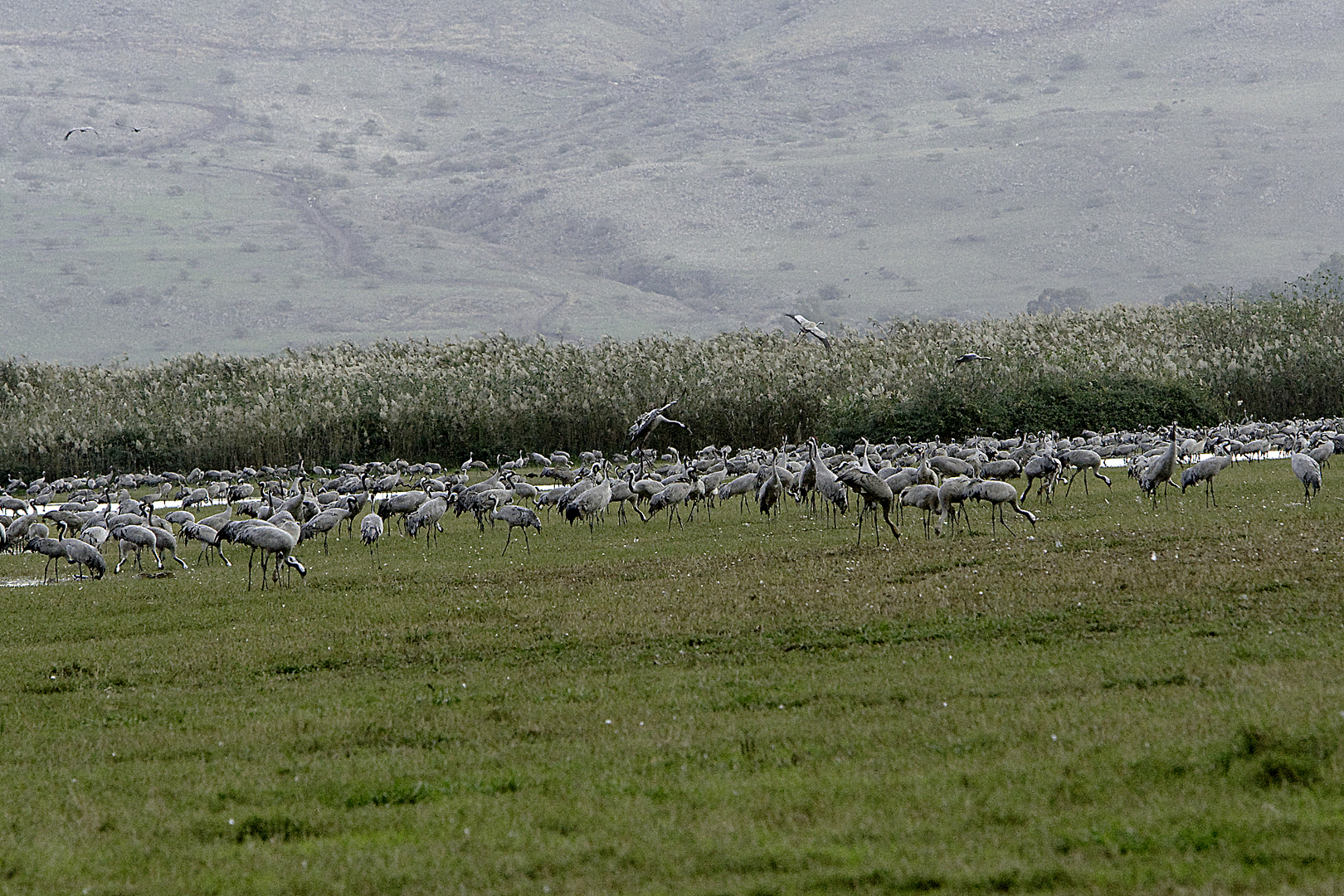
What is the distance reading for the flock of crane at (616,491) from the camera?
21.2 meters

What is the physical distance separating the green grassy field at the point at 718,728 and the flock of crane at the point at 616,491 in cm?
284

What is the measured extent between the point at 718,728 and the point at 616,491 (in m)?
16.5

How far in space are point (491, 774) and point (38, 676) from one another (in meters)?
6.80

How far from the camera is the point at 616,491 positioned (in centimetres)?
2627

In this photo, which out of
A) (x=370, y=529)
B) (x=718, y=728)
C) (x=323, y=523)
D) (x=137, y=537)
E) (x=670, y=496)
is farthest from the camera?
(x=670, y=496)

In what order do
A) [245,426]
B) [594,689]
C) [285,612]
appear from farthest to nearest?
[245,426] < [285,612] < [594,689]

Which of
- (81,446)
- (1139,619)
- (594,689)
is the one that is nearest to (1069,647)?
(1139,619)

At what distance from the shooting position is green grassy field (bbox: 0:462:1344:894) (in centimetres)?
708

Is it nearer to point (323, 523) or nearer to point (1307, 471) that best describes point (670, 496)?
point (323, 523)

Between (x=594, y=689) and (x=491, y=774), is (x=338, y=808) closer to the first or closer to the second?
(x=491, y=774)

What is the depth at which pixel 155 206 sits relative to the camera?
6875 inches

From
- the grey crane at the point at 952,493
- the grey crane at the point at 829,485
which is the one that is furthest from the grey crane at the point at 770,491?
Result: the grey crane at the point at 952,493

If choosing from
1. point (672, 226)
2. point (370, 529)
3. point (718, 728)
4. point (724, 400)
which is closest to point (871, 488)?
point (370, 529)

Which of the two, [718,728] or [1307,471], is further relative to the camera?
[1307,471]
